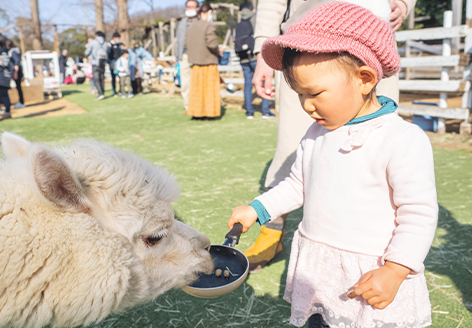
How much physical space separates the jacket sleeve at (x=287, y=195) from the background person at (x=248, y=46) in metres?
7.80

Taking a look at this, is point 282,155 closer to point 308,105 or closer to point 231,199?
point 308,105

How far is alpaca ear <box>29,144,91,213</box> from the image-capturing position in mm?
1217

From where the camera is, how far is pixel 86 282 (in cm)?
139

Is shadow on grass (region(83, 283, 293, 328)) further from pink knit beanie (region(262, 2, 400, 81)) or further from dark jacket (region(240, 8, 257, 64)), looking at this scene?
dark jacket (region(240, 8, 257, 64))

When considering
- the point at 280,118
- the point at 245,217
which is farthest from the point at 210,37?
the point at 245,217

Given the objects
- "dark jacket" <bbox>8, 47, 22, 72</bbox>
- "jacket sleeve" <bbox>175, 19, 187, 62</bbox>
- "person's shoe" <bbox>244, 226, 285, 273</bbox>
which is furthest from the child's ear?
"dark jacket" <bbox>8, 47, 22, 72</bbox>

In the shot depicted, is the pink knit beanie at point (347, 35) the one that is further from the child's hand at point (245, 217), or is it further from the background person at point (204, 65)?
the background person at point (204, 65)

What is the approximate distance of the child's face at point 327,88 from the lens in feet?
5.29

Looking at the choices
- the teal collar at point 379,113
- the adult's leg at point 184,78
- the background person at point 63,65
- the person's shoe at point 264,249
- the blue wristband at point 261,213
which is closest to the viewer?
the teal collar at point 379,113

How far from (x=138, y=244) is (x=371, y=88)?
1246 millimetres

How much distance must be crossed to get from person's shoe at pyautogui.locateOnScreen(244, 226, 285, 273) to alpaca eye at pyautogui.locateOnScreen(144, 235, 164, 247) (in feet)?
4.24

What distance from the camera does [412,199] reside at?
60.4 inches

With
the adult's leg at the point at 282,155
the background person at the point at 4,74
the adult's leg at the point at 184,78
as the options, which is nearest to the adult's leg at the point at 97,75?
the background person at the point at 4,74

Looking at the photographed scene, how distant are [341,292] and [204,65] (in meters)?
8.79
